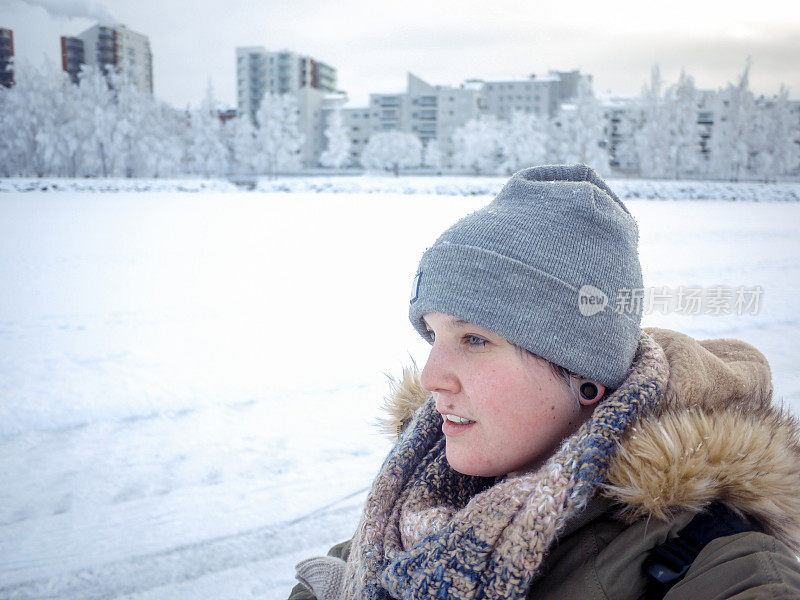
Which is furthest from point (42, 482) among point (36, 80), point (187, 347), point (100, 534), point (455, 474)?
point (36, 80)

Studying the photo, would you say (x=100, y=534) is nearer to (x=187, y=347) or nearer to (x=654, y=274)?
(x=187, y=347)

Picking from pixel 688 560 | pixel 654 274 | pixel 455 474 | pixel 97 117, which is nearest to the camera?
pixel 688 560

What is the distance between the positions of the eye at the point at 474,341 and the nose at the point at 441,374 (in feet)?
0.17

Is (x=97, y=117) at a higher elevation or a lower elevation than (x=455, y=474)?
higher

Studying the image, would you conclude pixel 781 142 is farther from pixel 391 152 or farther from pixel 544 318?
pixel 544 318

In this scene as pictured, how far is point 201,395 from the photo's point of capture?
3.93 meters

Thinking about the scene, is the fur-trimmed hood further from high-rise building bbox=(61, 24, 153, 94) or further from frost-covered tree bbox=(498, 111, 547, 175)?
high-rise building bbox=(61, 24, 153, 94)

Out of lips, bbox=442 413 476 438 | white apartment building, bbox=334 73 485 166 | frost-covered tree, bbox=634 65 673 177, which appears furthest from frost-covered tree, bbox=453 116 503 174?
lips, bbox=442 413 476 438

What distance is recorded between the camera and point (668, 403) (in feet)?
3.46

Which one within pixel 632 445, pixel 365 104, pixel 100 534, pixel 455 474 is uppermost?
pixel 365 104

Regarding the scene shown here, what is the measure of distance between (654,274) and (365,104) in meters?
77.3

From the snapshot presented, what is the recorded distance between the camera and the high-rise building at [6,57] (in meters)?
44.2

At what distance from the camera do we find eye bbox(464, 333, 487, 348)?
46.6 inches

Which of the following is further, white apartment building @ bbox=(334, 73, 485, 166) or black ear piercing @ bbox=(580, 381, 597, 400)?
white apartment building @ bbox=(334, 73, 485, 166)
